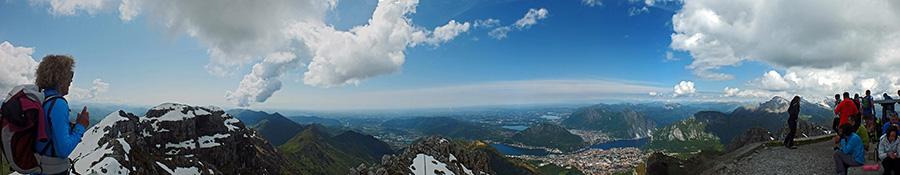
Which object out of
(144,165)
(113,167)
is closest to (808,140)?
(113,167)

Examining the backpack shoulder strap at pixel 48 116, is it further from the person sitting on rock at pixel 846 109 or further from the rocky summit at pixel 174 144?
the rocky summit at pixel 174 144

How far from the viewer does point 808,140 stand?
23.5 m

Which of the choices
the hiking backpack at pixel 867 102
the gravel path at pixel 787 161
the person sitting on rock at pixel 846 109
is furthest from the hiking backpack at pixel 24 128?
the hiking backpack at pixel 867 102

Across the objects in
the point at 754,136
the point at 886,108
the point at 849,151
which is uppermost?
the point at 886,108

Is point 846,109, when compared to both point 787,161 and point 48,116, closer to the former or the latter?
point 787,161

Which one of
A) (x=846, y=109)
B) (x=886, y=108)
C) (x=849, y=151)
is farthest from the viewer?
(x=886, y=108)

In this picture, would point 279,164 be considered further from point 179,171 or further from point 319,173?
point 179,171

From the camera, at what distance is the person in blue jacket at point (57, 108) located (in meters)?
5.04

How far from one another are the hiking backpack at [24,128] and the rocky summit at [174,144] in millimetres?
65704

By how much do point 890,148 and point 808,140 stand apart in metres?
14.9

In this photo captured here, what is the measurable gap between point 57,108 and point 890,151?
85.3 feet

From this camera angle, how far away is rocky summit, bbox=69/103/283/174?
6116 cm

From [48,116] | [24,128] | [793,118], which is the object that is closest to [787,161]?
[793,118]

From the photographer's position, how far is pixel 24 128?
4.86 metres
